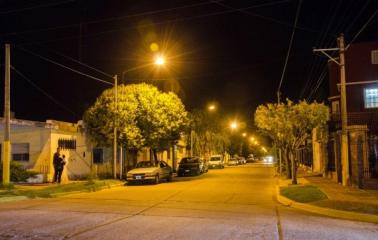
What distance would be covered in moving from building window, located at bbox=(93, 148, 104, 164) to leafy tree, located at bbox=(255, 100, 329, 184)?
42.2 feet

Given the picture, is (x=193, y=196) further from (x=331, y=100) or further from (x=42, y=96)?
(x=42, y=96)

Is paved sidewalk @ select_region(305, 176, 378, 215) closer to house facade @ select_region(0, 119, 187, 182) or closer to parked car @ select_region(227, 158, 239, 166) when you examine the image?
house facade @ select_region(0, 119, 187, 182)

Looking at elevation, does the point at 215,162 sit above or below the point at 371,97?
below

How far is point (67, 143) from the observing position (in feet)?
95.4

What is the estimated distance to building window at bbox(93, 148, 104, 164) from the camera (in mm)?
32719

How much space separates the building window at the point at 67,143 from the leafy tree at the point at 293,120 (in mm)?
11989

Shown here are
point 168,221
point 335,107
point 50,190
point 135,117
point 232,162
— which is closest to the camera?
point 168,221

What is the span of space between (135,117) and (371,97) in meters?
17.1

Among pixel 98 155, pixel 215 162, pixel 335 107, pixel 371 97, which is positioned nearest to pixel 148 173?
pixel 98 155

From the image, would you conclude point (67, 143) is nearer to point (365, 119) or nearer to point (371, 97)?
point (365, 119)

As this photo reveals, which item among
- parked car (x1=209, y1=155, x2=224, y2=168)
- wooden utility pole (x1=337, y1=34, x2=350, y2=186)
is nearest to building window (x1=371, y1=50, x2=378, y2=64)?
wooden utility pole (x1=337, y1=34, x2=350, y2=186)

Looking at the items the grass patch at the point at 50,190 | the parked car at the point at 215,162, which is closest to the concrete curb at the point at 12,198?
the grass patch at the point at 50,190

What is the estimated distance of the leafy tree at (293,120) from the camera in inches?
937

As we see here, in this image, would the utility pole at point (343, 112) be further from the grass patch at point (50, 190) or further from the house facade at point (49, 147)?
the house facade at point (49, 147)
